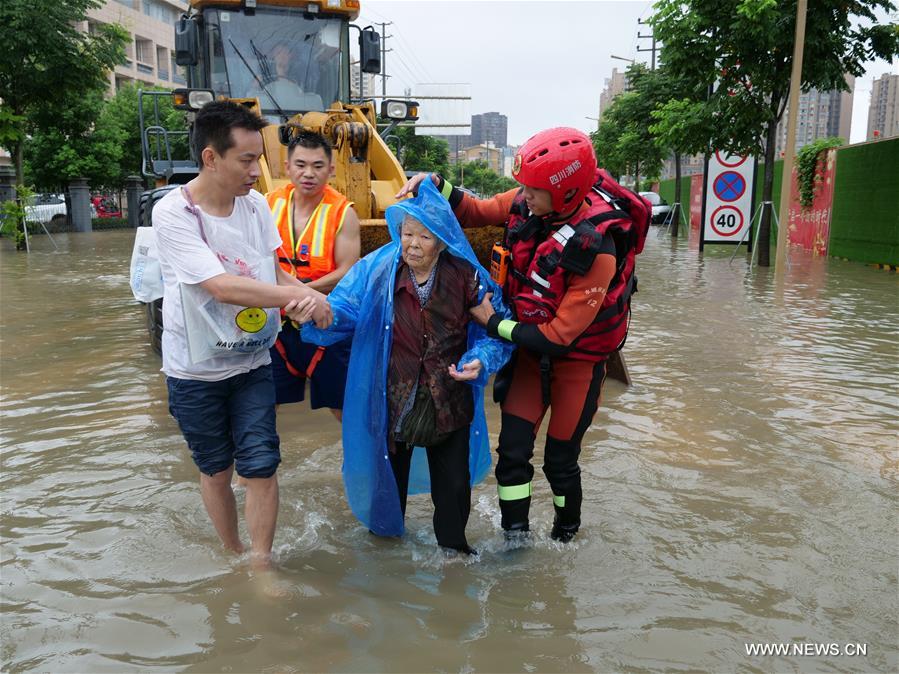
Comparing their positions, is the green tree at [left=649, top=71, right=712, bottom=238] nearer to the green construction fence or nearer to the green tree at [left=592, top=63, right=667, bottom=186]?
the green construction fence

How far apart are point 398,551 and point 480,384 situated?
954 mm

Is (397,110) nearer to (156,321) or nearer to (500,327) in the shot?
(156,321)

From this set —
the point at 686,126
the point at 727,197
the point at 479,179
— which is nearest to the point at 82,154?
the point at 686,126

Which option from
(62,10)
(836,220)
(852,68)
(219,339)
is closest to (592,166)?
(219,339)

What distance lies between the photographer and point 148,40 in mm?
54969

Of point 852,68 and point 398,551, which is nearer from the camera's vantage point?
point 398,551

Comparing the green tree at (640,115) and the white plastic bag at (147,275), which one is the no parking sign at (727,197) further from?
the white plastic bag at (147,275)

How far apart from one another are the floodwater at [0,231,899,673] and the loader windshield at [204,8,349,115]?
10.9 feet

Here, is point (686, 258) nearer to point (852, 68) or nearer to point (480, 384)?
point (852, 68)

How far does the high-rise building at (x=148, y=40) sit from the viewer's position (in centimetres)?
5081

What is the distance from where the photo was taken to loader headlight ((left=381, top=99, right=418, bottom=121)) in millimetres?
8320

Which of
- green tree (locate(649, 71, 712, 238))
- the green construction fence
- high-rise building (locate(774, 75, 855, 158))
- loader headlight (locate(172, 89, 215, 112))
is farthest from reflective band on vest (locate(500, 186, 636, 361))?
high-rise building (locate(774, 75, 855, 158))

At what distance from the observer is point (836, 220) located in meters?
17.0

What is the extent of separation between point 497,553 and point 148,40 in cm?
5985
